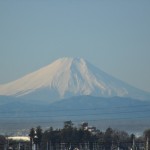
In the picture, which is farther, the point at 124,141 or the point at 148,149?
the point at 124,141

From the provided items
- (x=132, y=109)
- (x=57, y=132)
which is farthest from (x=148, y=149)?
(x=132, y=109)

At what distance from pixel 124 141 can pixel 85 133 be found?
11.1ft

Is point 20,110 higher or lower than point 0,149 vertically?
higher

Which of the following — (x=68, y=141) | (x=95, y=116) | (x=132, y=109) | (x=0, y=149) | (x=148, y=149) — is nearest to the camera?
(x=148, y=149)

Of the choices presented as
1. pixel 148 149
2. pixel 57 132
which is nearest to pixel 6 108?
pixel 57 132

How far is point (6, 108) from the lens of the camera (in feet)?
656

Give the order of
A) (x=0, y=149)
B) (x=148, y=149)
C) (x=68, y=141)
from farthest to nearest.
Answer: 1. (x=68, y=141)
2. (x=0, y=149)
3. (x=148, y=149)

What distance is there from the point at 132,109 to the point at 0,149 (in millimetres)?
135629

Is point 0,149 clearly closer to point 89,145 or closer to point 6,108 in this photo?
point 89,145

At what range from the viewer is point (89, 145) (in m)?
69.4

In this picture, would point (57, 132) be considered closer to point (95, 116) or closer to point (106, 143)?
point (106, 143)

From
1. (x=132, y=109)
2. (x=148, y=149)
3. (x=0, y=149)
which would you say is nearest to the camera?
(x=148, y=149)

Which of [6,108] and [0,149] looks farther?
[6,108]

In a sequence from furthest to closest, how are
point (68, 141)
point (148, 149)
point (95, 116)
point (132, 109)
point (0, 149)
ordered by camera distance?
1. point (132, 109)
2. point (95, 116)
3. point (68, 141)
4. point (0, 149)
5. point (148, 149)
